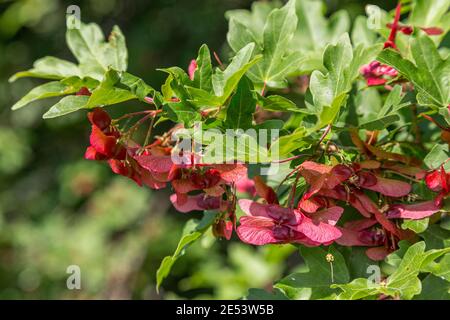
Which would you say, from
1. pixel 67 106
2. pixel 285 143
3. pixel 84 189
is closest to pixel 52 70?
pixel 67 106

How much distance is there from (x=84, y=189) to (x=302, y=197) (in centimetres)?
232

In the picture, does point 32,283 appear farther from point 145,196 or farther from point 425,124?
point 425,124

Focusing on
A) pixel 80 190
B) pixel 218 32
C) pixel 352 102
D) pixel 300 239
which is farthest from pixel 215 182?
pixel 80 190

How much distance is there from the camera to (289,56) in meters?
0.83

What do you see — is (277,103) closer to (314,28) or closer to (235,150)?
(235,150)

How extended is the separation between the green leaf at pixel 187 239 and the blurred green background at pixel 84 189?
129 cm

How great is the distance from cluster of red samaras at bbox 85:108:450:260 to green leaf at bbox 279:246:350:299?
0.12 ft

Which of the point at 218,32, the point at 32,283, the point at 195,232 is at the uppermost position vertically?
the point at 218,32

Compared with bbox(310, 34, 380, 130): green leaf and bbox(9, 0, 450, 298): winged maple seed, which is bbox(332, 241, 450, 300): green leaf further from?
bbox(310, 34, 380, 130): green leaf

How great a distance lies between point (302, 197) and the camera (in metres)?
0.73

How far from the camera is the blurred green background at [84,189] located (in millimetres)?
2562

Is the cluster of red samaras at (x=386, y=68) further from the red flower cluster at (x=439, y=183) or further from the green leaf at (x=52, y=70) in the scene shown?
the green leaf at (x=52, y=70)

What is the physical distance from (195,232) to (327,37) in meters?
0.43

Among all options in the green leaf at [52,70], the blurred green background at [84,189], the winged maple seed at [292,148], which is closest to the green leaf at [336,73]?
the winged maple seed at [292,148]
